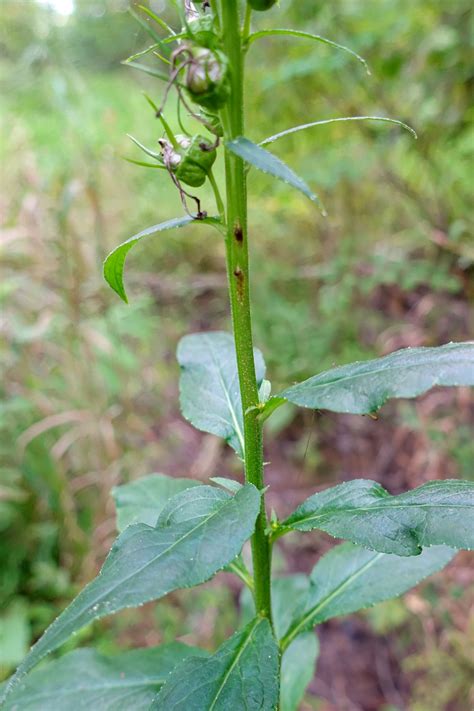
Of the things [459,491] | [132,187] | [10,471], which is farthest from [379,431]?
[132,187]

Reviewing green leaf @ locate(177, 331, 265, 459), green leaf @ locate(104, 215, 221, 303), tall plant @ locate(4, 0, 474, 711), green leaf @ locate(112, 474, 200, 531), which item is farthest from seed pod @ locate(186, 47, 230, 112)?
green leaf @ locate(112, 474, 200, 531)

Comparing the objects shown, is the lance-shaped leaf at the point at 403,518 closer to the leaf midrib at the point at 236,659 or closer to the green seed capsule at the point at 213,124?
the leaf midrib at the point at 236,659

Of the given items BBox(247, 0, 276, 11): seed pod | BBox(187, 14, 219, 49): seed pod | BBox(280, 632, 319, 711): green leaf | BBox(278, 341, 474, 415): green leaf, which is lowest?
BBox(280, 632, 319, 711): green leaf

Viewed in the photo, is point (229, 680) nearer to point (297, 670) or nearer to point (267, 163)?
point (297, 670)

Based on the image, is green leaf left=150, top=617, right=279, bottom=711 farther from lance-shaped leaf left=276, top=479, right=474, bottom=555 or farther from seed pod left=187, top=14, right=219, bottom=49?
seed pod left=187, top=14, right=219, bottom=49

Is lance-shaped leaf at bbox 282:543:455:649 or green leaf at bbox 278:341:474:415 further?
lance-shaped leaf at bbox 282:543:455:649

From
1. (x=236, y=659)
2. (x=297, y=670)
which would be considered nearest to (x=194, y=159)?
(x=236, y=659)
